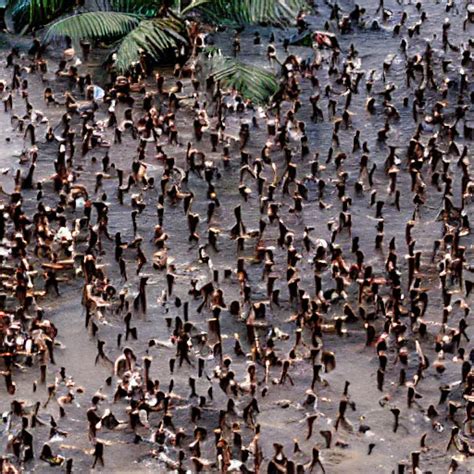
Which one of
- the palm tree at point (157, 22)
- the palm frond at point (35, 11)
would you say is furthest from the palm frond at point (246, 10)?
the palm frond at point (35, 11)

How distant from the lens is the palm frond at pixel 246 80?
11977mm

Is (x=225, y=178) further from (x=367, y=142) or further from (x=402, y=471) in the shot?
(x=402, y=471)

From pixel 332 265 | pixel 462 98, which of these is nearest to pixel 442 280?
pixel 332 265

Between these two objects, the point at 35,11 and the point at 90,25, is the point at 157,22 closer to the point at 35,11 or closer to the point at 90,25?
the point at 90,25

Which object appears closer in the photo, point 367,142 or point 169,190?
point 169,190

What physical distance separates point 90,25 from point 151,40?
563 millimetres

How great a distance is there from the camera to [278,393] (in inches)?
340

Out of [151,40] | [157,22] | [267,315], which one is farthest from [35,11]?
[267,315]

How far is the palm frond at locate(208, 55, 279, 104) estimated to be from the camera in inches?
472

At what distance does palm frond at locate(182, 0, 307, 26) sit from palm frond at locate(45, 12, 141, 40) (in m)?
0.58

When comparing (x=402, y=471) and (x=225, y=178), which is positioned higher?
(x=225, y=178)

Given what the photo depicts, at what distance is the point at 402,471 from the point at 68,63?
5950mm

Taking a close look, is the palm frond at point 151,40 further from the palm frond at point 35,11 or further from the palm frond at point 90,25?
the palm frond at point 35,11

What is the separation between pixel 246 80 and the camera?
39.5 feet
